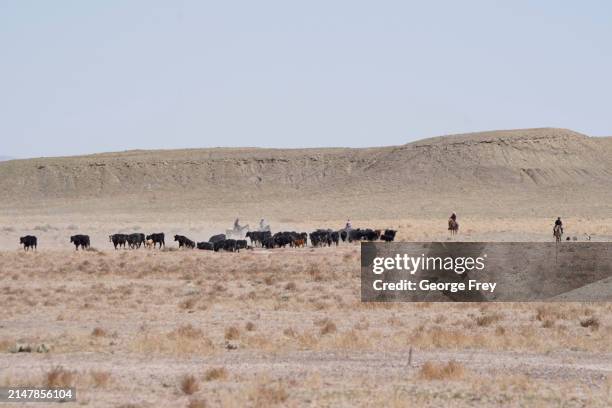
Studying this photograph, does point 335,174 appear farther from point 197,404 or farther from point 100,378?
point 197,404

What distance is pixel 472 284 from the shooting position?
28047 millimetres

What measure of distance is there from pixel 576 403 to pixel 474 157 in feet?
408

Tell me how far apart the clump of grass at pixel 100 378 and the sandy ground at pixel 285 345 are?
3 cm

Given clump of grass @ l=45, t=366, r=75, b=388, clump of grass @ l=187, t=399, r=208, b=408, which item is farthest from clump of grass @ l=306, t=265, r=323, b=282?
clump of grass @ l=187, t=399, r=208, b=408

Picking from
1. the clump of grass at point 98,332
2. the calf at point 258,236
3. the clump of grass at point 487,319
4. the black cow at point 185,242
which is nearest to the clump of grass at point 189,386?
the clump of grass at point 98,332

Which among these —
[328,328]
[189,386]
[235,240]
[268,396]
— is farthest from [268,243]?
[268,396]

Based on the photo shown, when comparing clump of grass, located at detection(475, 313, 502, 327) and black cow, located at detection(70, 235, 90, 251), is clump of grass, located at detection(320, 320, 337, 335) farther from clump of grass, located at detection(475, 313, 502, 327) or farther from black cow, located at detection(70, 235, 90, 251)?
black cow, located at detection(70, 235, 90, 251)

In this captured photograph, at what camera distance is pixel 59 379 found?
1345 cm

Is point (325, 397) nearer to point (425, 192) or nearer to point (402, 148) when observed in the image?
point (425, 192)

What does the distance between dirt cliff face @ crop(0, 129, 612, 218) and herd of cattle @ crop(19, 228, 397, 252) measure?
59.1m

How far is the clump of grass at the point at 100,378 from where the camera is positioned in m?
13.5

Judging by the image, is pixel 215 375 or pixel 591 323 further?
pixel 591 323

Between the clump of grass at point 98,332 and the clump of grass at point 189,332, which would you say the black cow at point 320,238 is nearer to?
the clump of grass at point 189,332

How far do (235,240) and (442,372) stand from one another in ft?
107
